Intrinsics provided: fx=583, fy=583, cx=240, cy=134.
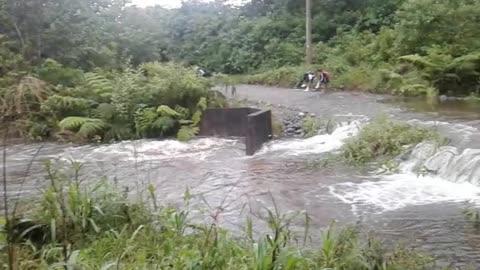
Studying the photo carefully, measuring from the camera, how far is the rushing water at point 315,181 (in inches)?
246

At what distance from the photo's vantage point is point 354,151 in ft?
32.3

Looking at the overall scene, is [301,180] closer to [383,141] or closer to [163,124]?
[383,141]

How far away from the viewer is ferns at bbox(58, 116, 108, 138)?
40.5 feet

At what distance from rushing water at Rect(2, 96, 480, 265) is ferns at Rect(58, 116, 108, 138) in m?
0.44

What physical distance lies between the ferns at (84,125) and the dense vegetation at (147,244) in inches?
291

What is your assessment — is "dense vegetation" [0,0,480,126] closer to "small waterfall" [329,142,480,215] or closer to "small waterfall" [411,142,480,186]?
"small waterfall" [329,142,480,215]

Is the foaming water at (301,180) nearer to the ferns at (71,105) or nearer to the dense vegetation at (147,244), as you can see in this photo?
the dense vegetation at (147,244)

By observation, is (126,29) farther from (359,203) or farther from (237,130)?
(359,203)

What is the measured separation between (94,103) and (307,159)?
574 centimetres

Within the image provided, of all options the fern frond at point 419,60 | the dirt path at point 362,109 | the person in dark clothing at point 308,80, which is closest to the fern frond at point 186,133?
the dirt path at point 362,109

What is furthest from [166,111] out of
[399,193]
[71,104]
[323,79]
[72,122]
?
[323,79]

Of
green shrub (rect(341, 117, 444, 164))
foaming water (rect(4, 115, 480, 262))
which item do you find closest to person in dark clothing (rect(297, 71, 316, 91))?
foaming water (rect(4, 115, 480, 262))

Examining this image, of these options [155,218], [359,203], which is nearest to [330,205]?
A: [359,203]

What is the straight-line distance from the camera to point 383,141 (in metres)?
9.89
